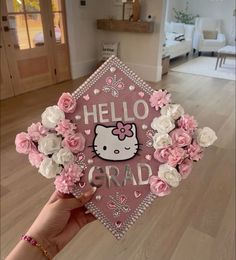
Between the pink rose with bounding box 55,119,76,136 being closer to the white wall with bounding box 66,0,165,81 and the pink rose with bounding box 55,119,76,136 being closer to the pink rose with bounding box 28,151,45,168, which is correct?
the pink rose with bounding box 28,151,45,168

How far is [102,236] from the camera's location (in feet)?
5.04

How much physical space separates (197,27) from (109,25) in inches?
124

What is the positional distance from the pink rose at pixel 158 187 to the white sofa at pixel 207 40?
22.3ft

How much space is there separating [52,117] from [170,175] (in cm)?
37

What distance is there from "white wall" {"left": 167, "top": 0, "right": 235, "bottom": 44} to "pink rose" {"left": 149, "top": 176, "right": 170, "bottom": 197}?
5.87 m

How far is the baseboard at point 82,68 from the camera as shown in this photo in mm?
4830

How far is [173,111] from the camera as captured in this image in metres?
0.71

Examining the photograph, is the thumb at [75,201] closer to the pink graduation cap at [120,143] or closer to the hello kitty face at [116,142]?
the pink graduation cap at [120,143]

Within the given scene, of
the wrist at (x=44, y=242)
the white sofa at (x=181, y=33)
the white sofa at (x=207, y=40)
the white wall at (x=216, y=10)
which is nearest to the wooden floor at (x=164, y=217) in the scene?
the wrist at (x=44, y=242)

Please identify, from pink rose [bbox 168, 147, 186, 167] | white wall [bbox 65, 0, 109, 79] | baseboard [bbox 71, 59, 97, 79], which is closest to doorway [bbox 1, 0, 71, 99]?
white wall [bbox 65, 0, 109, 79]

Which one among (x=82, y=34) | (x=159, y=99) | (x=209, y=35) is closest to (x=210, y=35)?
(x=209, y=35)

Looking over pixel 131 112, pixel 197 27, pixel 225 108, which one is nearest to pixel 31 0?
pixel 225 108

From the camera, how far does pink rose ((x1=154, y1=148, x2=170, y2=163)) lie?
72cm

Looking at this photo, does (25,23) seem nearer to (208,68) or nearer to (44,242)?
(44,242)
